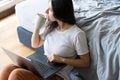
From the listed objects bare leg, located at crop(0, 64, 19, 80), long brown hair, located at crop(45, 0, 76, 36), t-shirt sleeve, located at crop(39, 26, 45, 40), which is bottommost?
bare leg, located at crop(0, 64, 19, 80)

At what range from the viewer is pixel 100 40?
140 cm

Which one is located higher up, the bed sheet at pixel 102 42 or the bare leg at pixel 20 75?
the bed sheet at pixel 102 42

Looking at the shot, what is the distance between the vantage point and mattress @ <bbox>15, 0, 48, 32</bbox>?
80.0 inches

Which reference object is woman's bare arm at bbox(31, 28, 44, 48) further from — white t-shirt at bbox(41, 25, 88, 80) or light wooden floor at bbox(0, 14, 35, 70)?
light wooden floor at bbox(0, 14, 35, 70)

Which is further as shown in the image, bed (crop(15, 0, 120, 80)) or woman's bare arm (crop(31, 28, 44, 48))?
woman's bare arm (crop(31, 28, 44, 48))

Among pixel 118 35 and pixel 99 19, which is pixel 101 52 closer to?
pixel 118 35

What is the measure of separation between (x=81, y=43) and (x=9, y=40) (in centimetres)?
141

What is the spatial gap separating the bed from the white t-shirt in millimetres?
80

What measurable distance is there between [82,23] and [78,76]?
0.34 meters

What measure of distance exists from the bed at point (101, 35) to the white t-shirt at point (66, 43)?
8 centimetres

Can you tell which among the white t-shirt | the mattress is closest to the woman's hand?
the white t-shirt

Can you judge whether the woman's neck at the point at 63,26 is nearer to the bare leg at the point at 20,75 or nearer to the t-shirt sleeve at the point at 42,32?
the t-shirt sleeve at the point at 42,32

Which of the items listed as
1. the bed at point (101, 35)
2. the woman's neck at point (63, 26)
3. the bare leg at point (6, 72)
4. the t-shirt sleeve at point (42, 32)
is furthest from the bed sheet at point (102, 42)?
the bare leg at point (6, 72)

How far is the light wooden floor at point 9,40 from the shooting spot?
2.34 metres
